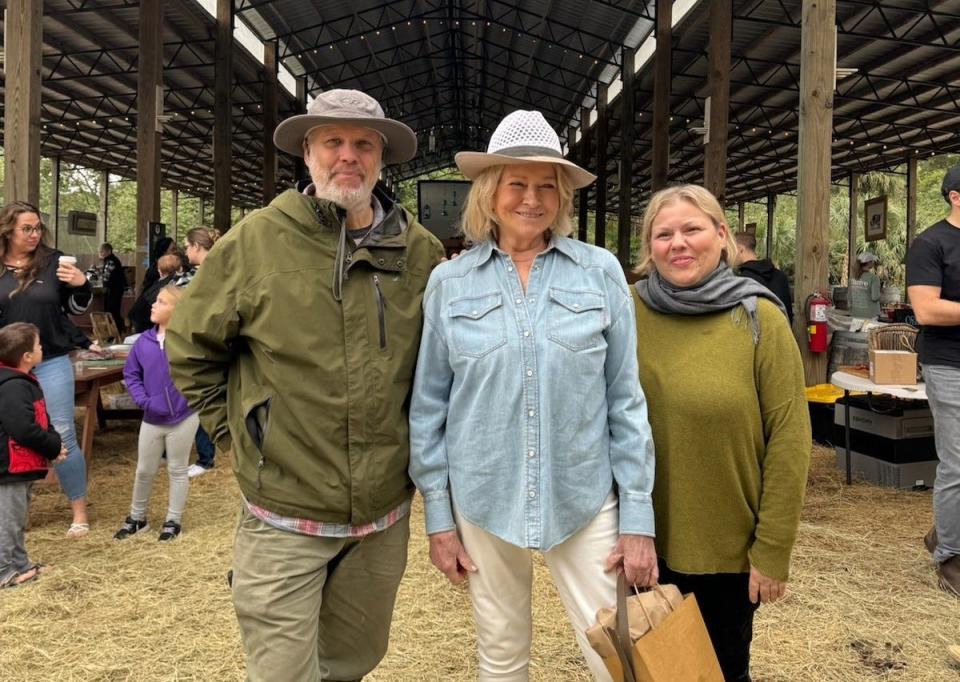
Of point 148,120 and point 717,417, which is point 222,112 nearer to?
point 148,120

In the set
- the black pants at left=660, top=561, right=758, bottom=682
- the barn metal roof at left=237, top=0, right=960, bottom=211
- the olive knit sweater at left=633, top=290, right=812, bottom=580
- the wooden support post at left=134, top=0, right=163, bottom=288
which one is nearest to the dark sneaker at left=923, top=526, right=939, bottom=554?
the black pants at left=660, top=561, right=758, bottom=682

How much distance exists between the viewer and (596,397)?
166 cm

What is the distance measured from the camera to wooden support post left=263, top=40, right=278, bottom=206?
1466 centimetres

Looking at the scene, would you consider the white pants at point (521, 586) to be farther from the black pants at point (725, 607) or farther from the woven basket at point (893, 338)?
the woven basket at point (893, 338)

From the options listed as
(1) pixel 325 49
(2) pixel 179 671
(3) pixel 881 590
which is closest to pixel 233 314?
(2) pixel 179 671

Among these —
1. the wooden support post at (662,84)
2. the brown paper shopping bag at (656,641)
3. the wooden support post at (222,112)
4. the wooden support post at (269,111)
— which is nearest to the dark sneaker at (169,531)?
the brown paper shopping bag at (656,641)

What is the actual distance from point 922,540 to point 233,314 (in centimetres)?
404

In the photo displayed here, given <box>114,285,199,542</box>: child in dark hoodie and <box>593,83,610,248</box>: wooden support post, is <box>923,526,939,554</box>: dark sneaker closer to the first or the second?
<box>114,285,199,542</box>: child in dark hoodie

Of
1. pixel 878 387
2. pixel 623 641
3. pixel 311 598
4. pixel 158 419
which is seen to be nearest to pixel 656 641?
pixel 623 641

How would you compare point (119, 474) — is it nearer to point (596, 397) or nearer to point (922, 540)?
point (596, 397)

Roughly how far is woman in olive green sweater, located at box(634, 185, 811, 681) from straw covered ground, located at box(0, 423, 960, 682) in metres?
1.12

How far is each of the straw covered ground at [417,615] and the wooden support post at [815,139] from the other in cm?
206

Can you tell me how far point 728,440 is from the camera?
172 centimetres

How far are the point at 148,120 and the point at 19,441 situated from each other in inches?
262
